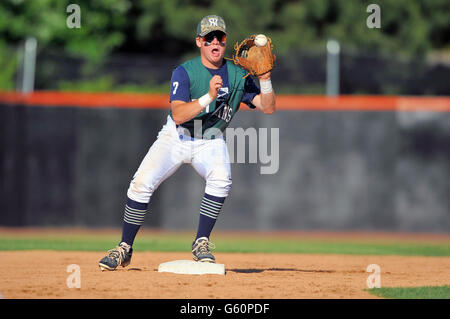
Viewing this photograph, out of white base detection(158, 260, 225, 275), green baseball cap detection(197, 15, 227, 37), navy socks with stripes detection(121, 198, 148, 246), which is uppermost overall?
green baseball cap detection(197, 15, 227, 37)

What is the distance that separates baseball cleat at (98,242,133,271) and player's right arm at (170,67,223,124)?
48.0 inches

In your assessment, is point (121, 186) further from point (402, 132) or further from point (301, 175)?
point (402, 132)

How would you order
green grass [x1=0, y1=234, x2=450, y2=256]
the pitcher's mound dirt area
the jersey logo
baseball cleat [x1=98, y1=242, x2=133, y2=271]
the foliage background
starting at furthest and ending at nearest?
1. the foliage background
2. green grass [x1=0, y1=234, x2=450, y2=256]
3. the jersey logo
4. baseball cleat [x1=98, y1=242, x2=133, y2=271]
5. the pitcher's mound dirt area

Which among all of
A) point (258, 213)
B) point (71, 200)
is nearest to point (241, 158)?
point (258, 213)

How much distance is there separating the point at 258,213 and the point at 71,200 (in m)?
3.29

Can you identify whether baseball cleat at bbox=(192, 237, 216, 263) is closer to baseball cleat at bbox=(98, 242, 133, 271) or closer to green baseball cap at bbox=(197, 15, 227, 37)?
baseball cleat at bbox=(98, 242, 133, 271)

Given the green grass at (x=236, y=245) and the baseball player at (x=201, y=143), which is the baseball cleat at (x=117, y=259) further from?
the green grass at (x=236, y=245)

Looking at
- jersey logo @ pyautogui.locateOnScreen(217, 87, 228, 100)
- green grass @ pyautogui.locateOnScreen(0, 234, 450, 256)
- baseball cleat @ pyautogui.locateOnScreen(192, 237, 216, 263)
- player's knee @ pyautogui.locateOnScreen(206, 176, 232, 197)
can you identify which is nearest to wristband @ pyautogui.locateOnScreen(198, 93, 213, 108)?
jersey logo @ pyautogui.locateOnScreen(217, 87, 228, 100)

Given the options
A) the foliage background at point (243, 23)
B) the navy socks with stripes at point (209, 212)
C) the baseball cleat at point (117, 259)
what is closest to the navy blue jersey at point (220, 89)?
the navy socks with stripes at point (209, 212)

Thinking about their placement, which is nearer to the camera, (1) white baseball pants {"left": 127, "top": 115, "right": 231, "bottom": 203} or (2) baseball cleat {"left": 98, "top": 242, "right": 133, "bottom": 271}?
(2) baseball cleat {"left": 98, "top": 242, "right": 133, "bottom": 271}

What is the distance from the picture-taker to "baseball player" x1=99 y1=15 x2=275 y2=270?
7176 millimetres

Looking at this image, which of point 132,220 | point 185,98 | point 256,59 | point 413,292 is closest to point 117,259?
point 132,220

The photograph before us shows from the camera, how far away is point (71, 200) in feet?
46.7

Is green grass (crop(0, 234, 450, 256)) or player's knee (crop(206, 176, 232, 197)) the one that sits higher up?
player's knee (crop(206, 176, 232, 197))
